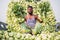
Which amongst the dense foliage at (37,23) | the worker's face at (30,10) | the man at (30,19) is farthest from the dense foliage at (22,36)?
the worker's face at (30,10)

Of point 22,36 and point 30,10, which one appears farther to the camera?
point 30,10

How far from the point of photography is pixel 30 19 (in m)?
2.29

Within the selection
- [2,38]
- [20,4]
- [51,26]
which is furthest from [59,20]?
[2,38]

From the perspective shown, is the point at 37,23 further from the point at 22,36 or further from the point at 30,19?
the point at 22,36

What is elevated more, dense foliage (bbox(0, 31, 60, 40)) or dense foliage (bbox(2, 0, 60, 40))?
dense foliage (bbox(2, 0, 60, 40))

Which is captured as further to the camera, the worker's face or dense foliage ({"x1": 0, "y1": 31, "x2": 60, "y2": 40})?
the worker's face

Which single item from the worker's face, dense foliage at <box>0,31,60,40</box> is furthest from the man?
dense foliage at <box>0,31,60,40</box>

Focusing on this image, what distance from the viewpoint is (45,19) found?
7.59 ft

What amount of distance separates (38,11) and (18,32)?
0.34 m

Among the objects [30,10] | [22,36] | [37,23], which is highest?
[30,10]

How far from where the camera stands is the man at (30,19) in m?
2.28

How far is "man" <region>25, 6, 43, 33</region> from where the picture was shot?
7.47 feet

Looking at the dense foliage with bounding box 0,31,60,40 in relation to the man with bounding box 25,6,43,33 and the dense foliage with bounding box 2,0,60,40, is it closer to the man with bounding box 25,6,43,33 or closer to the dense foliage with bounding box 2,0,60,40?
the dense foliage with bounding box 2,0,60,40

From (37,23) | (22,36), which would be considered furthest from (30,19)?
(22,36)
